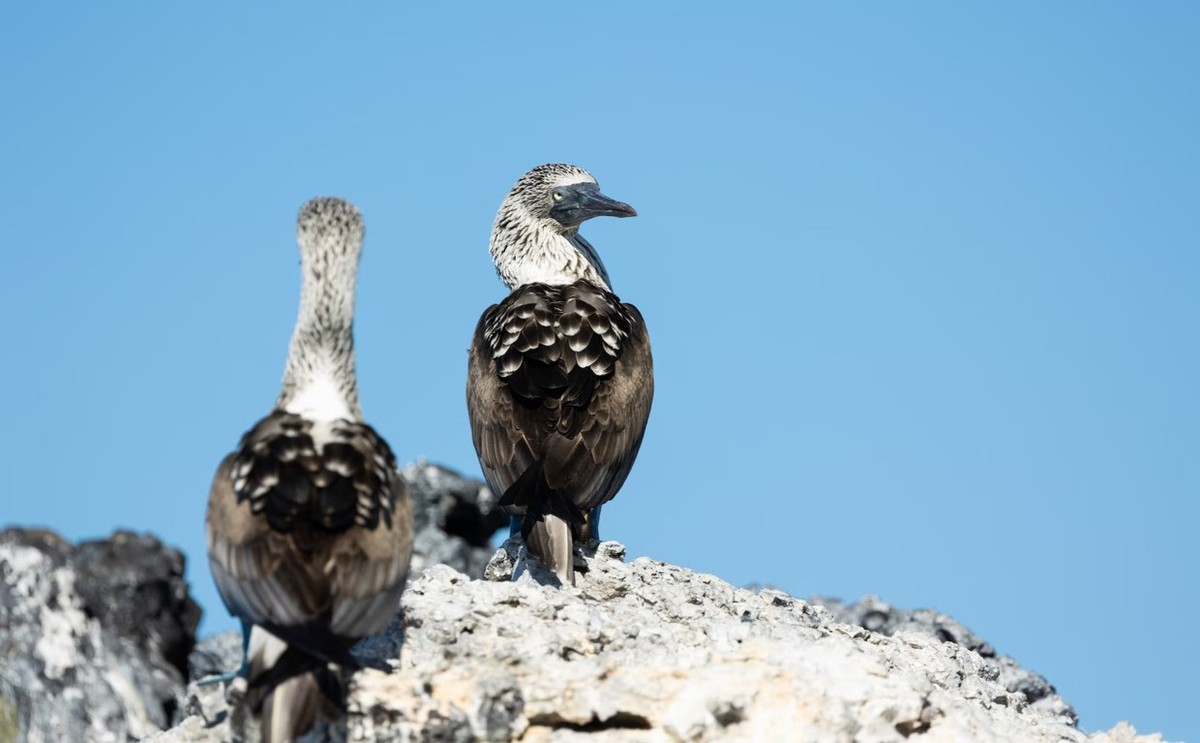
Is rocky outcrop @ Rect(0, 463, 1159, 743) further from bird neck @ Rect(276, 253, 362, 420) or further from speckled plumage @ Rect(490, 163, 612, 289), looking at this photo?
speckled plumage @ Rect(490, 163, 612, 289)

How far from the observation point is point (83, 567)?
59.3 feet

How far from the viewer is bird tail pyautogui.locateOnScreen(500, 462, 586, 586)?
11852 millimetres

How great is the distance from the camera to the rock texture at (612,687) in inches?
346

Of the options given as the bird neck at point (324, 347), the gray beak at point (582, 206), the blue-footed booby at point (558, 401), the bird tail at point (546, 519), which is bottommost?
the bird neck at point (324, 347)

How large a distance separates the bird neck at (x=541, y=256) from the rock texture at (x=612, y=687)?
17.0ft

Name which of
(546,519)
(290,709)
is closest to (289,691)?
(290,709)

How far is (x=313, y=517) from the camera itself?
8984 mm

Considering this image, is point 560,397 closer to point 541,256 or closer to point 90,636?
point 541,256

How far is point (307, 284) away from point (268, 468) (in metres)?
1.16

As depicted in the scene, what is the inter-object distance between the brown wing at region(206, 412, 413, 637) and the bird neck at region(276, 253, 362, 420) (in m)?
0.27

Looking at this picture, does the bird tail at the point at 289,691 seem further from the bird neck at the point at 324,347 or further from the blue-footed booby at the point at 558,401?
the blue-footed booby at the point at 558,401

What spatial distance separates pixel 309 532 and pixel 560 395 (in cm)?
441

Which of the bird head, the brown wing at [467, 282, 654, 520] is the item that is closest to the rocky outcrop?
the brown wing at [467, 282, 654, 520]

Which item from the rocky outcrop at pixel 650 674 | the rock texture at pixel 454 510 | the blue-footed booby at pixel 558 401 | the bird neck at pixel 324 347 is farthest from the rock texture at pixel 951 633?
the rock texture at pixel 454 510
